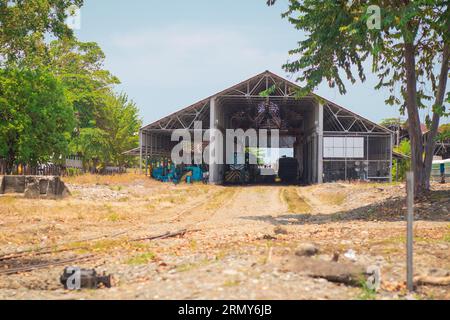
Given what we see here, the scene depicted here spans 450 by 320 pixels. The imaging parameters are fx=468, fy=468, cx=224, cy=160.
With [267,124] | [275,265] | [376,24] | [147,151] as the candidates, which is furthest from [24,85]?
[275,265]

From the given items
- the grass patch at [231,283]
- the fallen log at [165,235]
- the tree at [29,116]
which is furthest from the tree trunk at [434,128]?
the tree at [29,116]

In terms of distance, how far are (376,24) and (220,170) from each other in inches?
1228

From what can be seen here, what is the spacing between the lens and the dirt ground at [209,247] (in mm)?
6012

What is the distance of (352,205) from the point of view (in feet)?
69.6

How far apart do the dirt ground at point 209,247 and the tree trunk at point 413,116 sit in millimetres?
1159

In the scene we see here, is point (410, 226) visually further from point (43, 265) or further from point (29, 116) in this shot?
point (29, 116)

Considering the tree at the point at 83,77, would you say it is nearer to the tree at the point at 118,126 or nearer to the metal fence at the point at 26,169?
the tree at the point at 118,126

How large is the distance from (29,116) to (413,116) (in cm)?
2759

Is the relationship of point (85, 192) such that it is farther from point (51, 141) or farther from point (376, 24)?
point (376, 24)

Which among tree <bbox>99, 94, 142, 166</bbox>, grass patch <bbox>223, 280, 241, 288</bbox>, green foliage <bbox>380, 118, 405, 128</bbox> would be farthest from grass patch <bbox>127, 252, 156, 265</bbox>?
tree <bbox>99, 94, 142, 166</bbox>

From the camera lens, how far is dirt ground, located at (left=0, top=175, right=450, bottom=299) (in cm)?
601

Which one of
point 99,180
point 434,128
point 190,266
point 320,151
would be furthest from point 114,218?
point 320,151

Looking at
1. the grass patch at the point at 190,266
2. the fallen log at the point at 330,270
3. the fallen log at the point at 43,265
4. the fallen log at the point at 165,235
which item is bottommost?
the fallen log at the point at 43,265
